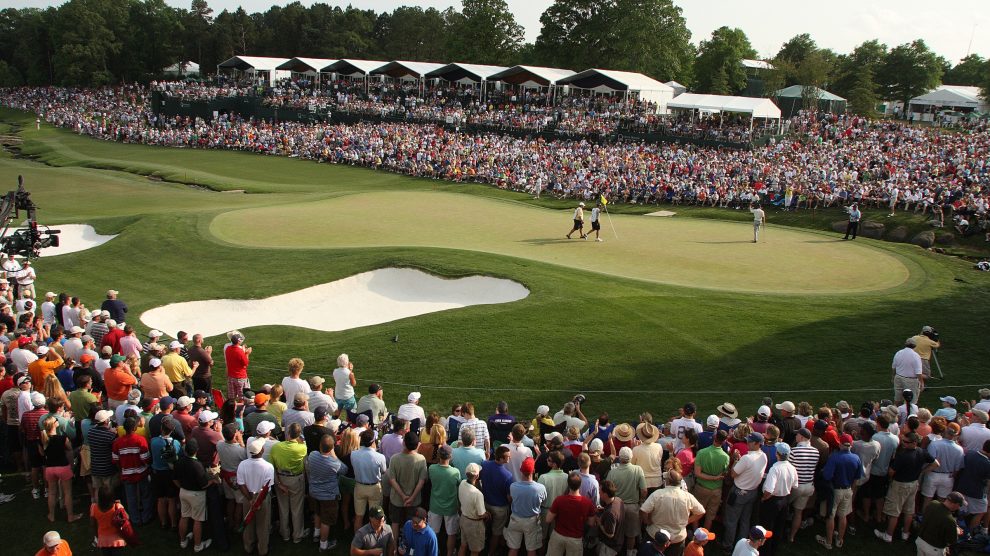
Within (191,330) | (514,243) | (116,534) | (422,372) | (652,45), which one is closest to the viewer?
(116,534)

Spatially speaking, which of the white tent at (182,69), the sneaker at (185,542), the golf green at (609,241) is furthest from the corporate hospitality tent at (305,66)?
the sneaker at (185,542)

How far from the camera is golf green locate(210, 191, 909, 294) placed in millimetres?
25844

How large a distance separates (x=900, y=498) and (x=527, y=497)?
602cm

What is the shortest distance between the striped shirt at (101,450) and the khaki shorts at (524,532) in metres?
6.13

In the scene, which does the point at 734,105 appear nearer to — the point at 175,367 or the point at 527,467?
the point at 175,367

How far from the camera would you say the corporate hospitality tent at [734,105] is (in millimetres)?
53688

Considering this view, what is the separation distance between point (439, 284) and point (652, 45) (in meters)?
79.1

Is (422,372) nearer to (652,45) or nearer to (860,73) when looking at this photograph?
(860,73)

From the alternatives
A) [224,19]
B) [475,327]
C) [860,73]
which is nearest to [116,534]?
[475,327]

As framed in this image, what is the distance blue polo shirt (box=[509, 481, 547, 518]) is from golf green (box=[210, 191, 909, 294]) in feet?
51.5

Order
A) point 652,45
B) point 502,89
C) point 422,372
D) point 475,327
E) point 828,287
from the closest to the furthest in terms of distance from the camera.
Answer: point 422,372 < point 475,327 < point 828,287 < point 502,89 < point 652,45

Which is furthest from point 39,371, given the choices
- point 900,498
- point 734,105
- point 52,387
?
point 734,105

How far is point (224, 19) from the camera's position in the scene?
132 m

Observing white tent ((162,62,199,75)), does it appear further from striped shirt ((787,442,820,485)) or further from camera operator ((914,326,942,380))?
striped shirt ((787,442,820,485))
